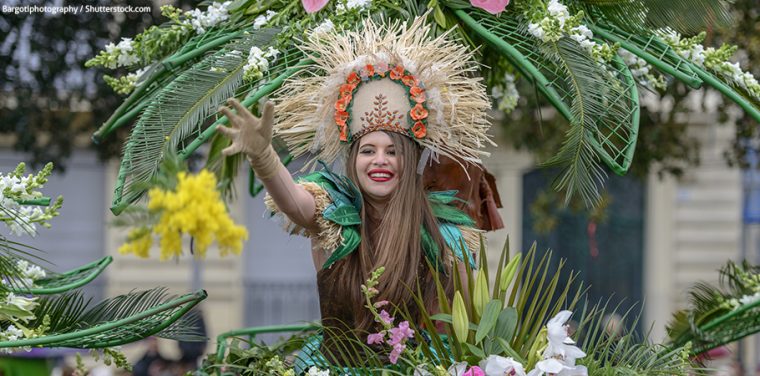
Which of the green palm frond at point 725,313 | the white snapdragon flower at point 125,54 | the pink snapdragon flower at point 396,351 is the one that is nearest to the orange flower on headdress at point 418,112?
the pink snapdragon flower at point 396,351

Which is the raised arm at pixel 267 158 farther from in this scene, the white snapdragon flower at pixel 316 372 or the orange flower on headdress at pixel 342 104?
the white snapdragon flower at pixel 316 372

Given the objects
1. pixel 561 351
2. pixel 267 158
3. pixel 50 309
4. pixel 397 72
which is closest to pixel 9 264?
pixel 50 309

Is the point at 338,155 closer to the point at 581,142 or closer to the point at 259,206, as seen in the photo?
the point at 581,142

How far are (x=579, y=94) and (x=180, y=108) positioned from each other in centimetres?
141

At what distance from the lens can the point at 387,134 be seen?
4.76 meters

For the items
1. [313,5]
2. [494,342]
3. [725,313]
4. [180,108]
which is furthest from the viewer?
[725,313]

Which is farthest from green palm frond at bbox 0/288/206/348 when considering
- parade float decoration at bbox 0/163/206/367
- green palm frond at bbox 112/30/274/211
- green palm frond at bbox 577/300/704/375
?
green palm frond at bbox 577/300/704/375

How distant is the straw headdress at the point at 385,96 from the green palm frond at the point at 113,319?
2.42 feet

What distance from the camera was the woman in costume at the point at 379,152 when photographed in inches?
184

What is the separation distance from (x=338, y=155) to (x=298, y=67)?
36 centimetres

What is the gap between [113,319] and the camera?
5066mm

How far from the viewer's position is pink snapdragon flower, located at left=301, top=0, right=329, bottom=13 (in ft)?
17.0

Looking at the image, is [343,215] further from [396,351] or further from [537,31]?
[537,31]

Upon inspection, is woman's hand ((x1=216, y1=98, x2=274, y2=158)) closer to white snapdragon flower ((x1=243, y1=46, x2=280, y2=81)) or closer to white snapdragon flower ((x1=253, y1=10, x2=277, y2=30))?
white snapdragon flower ((x1=243, y1=46, x2=280, y2=81))
